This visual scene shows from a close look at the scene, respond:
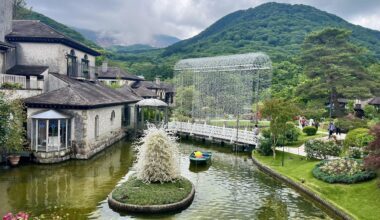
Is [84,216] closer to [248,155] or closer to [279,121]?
[279,121]

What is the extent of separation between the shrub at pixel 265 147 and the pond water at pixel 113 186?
2156mm

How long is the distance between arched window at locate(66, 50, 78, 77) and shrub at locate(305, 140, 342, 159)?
77.3ft

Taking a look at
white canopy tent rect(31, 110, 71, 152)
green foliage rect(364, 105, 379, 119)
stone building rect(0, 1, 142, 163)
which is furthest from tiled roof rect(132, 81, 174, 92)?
white canopy tent rect(31, 110, 71, 152)

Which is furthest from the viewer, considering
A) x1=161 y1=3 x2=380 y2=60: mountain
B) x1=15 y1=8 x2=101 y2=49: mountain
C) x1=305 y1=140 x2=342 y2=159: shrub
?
x1=161 y1=3 x2=380 y2=60: mountain

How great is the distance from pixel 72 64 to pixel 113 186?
2011 centimetres

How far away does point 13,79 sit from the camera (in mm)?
26328

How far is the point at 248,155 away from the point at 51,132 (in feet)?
52.7

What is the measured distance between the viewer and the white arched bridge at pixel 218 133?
3144 cm

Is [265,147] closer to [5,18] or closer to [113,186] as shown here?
[113,186]

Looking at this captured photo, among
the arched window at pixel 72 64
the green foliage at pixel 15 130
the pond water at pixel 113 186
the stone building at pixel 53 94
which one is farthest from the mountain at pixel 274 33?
the green foliage at pixel 15 130

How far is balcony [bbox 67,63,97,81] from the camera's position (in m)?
35.2

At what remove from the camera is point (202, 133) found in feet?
121

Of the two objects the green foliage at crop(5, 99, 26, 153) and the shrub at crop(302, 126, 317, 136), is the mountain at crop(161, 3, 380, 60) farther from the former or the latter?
the green foliage at crop(5, 99, 26, 153)

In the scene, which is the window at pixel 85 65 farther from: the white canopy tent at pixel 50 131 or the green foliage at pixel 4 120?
the green foliage at pixel 4 120
